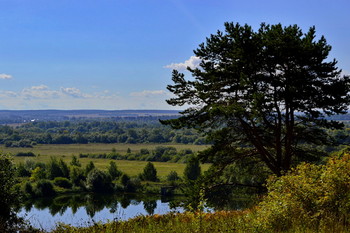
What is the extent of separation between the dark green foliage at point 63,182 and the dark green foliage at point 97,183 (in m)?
5.81

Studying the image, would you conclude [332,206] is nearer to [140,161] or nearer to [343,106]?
[343,106]

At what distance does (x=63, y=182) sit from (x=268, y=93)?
7829cm

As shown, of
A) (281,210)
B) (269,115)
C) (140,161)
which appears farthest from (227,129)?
(140,161)

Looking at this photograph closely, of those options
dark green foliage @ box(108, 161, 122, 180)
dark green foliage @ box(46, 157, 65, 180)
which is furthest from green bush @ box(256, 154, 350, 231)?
dark green foliage @ box(46, 157, 65, 180)

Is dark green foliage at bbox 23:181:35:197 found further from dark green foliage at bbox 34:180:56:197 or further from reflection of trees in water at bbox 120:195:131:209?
reflection of trees in water at bbox 120:195:131:209

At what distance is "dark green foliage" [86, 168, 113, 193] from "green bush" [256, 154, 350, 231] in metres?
81.3

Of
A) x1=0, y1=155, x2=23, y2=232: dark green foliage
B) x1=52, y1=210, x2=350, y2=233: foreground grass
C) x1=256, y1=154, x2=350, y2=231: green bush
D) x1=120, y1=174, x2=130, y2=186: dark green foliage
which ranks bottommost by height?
x1=120, y1=174, x2=130, y2=186: dark green foliage

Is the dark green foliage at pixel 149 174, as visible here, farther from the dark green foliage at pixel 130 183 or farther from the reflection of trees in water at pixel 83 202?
the reflection of trees in water at pixel 83 202

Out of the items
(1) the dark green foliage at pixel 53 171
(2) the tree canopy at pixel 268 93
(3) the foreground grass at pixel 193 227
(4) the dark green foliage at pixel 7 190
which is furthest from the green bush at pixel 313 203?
(1) the dark green foliage at pixel 53 171

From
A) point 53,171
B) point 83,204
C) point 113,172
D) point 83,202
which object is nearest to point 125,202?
point 83,202

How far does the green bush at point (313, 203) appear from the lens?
933 centimetres

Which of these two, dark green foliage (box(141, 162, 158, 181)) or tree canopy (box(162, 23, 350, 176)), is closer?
tree canopy (box(162, 23, 350, 176))

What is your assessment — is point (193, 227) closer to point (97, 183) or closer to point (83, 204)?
point (83, 204)

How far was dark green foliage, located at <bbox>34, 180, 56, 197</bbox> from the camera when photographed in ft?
272
